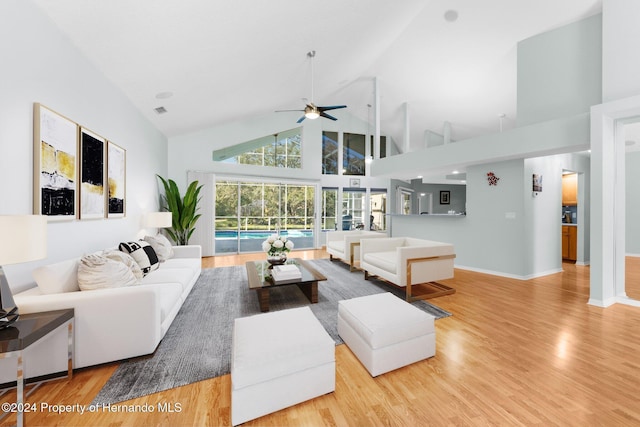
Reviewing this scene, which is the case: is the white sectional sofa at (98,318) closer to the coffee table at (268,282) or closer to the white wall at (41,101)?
A: the white wall at (41,101)

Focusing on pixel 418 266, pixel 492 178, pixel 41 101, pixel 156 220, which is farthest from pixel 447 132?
pixel 41 101

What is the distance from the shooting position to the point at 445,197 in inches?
414

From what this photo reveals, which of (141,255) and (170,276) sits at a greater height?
(141,255)

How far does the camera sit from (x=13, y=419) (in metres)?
1.41

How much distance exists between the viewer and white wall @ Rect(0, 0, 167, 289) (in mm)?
1729

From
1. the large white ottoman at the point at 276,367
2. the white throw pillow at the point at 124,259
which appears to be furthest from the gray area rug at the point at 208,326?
the white throw pillow at the point at 124,259

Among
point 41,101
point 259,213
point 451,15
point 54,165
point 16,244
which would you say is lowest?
point 16,244

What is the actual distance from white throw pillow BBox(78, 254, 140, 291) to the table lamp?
469 mm

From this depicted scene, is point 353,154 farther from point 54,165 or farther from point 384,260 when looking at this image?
point 54,165

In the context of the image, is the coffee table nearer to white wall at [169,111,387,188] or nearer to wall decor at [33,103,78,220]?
wall decor at [33,103,78,220]

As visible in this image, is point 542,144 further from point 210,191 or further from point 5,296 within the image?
point 210,191

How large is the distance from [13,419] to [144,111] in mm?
4203

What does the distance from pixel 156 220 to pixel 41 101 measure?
2.40 meters

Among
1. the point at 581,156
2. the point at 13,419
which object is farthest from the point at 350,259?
the point at 581,156
